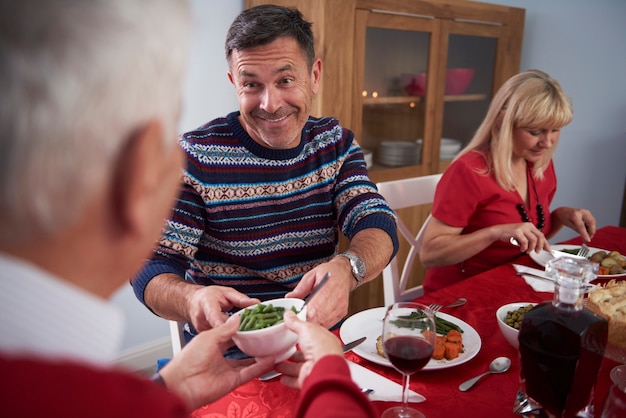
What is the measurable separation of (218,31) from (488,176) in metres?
1.51

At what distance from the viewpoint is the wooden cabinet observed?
2.54m

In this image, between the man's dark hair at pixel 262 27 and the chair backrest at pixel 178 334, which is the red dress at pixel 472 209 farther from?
the chair backrest at pixel 178 334

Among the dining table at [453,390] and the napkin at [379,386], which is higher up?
the napkin at [379,386]

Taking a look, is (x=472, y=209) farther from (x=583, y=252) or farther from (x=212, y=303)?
(x=212, y=303)

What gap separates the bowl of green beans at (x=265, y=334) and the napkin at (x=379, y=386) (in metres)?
0.15

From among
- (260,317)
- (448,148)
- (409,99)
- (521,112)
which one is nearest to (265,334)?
(260,317)

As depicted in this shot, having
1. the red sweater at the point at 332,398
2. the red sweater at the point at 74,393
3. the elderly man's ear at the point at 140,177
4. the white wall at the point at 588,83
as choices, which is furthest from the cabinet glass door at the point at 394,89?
the red sweater at the point at 74,393

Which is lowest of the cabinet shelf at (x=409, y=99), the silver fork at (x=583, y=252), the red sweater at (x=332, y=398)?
the silver fork at (x=583, y=252)

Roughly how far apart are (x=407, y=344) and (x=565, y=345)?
255 millimetres

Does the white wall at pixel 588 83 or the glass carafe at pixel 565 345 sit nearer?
the glass carafe at pixel 565 345

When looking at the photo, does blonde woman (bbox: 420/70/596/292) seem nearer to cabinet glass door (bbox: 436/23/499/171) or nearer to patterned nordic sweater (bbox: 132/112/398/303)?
patterned nordic sweater (bbox: 132/112/398/303)

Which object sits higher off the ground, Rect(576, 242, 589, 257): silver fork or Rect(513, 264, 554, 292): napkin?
Rect(576, 242, 589, 257): silver fork

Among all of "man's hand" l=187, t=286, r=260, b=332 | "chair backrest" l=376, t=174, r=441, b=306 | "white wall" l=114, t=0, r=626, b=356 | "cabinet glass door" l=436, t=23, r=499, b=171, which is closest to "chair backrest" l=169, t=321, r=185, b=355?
"man's hand" l=187, t=286, r=260, b=332

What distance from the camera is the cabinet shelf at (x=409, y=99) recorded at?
285 cm
